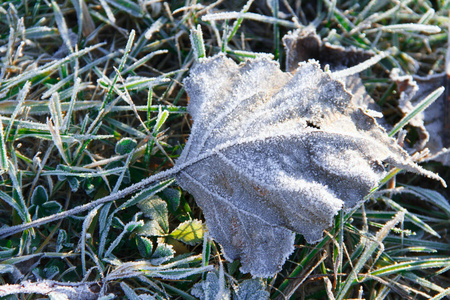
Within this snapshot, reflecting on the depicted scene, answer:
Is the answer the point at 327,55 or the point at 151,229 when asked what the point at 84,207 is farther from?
the point at 327,55

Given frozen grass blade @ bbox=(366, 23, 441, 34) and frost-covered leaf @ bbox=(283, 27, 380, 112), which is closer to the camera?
frost-covered leaf @ bbox=(283, 27, 380, 112)

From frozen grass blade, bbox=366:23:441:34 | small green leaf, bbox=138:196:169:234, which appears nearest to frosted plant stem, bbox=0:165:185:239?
small green leaf, bbox=138:196:169:234

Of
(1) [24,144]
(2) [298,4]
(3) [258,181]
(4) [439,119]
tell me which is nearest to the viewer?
(3) [258,181]

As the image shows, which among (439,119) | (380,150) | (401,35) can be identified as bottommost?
(439,119)

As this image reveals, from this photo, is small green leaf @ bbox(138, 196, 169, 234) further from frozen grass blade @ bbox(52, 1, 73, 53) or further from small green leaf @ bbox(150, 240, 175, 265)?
frozen grass blade @ bbox(52, 1, 73, 53)

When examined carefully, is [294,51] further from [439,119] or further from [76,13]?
[76,13]

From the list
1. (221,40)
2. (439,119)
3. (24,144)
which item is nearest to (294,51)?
(221,40)

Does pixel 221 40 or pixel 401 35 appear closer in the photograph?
pixel 221 40
